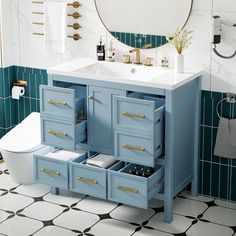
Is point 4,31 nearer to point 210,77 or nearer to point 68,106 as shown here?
point 68,106

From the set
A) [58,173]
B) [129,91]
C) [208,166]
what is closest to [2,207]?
[58,173]

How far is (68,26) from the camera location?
4957 mm

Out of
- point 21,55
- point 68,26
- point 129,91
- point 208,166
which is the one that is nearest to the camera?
point 129,91

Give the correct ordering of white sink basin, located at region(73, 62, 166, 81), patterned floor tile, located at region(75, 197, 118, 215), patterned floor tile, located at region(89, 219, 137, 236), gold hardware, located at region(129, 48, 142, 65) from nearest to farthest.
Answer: patterned floor tile, located at region(89, 219, 137, 236), patterned floor tile, located at region(75, 197, 118, 215), white sink basin, located at region(73, 62, 166, 81), gold hardware, located at region(129, 48, 142, 65)

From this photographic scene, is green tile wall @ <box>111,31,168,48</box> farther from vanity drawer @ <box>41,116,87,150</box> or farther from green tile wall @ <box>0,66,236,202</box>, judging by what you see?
vanity drawer @ <box>41,116,87,150</box>

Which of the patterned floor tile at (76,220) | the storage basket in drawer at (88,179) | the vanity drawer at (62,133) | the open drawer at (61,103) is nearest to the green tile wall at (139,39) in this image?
the open drawer at (61,103)

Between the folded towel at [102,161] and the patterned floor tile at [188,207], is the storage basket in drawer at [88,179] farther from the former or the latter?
the patterned floor tile at [188,207]

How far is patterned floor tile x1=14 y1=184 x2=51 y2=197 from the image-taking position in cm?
474

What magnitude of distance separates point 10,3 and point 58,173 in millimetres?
1579

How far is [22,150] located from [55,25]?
3.34 feet

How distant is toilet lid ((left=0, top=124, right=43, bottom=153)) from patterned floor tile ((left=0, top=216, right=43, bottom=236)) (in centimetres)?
57

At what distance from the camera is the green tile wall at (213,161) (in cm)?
450

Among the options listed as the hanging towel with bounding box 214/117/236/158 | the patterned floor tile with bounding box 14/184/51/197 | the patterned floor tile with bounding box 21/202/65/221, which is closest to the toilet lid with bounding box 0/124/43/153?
the patterned floor tile with bounding box 14/184/51/197

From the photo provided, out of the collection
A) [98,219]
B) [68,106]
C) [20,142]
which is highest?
[68,106]
